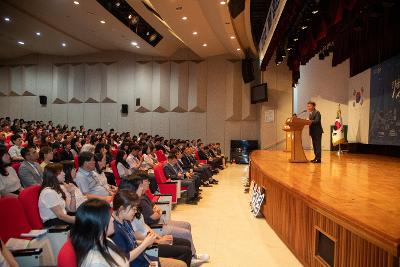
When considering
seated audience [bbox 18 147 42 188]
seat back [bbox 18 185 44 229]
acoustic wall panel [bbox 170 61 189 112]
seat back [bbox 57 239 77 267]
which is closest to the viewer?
seat back [bbox 57 239 77 267]

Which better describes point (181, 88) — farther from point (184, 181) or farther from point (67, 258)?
point (67, 258)

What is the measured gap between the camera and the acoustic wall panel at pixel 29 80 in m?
18.1

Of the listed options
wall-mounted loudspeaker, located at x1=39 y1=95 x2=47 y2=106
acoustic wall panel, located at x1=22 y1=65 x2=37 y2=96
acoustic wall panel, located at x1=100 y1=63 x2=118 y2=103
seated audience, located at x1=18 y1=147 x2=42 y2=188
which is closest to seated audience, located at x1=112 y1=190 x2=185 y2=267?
seated audience, located at x1=18 y1=147 x2=42 y2=188

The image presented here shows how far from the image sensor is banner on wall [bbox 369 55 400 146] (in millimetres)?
8125

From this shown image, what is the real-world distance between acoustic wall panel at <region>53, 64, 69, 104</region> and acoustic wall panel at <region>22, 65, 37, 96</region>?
3.62ft

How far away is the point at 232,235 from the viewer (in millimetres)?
5043

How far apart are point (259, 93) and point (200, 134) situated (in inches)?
130

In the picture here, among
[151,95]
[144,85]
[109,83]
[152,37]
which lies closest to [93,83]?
[109,83]

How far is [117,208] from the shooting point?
2.60m

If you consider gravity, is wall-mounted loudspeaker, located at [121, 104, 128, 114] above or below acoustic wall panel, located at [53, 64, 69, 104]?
below

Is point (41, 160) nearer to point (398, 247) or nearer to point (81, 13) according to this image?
point (398, 247)

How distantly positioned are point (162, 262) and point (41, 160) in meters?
3.25

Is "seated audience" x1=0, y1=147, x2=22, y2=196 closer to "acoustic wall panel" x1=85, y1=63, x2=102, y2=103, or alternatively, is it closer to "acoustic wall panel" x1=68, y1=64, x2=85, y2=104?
"acoustic wall panel" x1=85, y1=63, x2=102, y2=103

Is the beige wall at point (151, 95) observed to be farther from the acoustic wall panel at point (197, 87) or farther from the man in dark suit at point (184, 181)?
the man in dark suit at point (184, 181)
